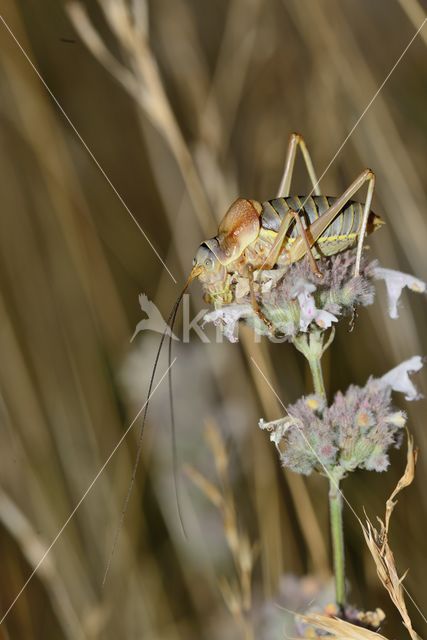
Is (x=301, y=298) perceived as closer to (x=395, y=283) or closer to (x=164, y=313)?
(x=395, y=283)

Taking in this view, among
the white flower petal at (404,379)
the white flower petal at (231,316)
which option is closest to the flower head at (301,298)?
the white flower petal at (231,316)

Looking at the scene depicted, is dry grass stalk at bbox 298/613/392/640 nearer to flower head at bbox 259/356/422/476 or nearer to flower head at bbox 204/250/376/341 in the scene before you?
flower head at bbox 259/356/422/476

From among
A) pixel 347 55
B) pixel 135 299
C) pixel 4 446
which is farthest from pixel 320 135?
pixel 4 446

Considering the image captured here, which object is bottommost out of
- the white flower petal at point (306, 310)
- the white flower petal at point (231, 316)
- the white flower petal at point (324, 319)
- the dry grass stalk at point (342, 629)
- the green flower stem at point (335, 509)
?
the dry grass stalk at point (342, 629)

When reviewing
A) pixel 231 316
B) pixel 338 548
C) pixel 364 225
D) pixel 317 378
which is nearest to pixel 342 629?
pixel 338 548

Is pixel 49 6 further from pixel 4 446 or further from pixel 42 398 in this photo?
pixel 4 446

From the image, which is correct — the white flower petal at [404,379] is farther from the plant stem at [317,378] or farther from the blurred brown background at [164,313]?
the blurred brown background at [164,313]
